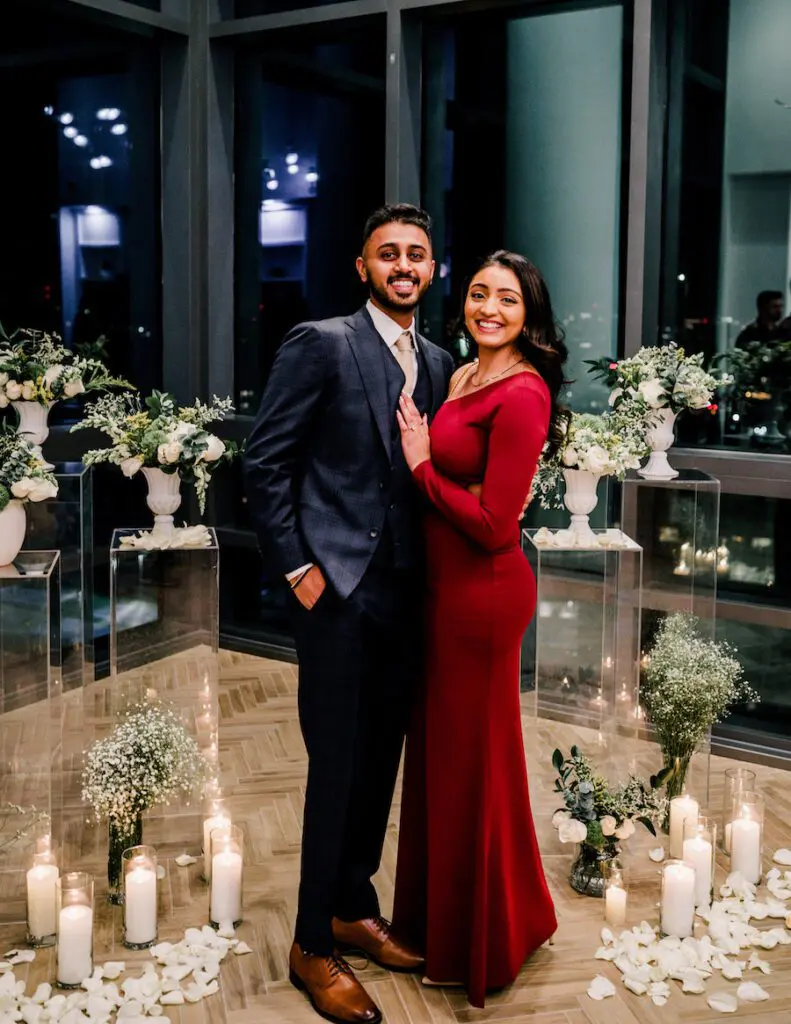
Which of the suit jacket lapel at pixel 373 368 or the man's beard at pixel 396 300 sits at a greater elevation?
the man's beard at pixel 396 300

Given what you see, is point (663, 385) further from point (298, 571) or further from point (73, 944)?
point (73, 944)

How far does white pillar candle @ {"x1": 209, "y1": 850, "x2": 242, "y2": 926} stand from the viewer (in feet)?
11.0

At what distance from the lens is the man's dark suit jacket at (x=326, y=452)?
284 centimetres

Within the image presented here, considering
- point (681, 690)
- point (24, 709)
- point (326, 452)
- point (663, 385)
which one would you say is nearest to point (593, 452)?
point (663, 385)

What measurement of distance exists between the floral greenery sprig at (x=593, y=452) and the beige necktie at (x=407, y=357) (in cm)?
93

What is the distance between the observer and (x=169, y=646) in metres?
3.90

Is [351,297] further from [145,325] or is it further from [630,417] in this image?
[630,417]

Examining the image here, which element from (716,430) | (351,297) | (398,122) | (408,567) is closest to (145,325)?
(351,297)

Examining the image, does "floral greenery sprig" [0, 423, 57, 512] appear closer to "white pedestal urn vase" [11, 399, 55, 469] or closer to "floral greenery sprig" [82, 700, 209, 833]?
"floral greenery sprig" [82, 700, 209, 833]

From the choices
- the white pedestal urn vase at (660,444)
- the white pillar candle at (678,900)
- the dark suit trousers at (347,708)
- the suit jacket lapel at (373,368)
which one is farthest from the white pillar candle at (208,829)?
the white pedestal urn vase at (660,444)

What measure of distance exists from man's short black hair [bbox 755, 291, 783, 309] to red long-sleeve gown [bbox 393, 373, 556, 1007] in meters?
2.33

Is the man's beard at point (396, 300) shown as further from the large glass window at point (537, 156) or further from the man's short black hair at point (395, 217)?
the large glass window at point (537, 156)

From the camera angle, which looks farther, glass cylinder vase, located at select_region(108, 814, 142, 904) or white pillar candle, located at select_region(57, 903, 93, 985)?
glass cylinder vase, located at select_region(108, 814, 142, 904)

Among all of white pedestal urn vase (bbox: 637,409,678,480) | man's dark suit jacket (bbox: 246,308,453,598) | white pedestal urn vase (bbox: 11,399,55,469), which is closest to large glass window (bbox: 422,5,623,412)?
white pedestal urn vase (bbox: 637,409,678,480)
